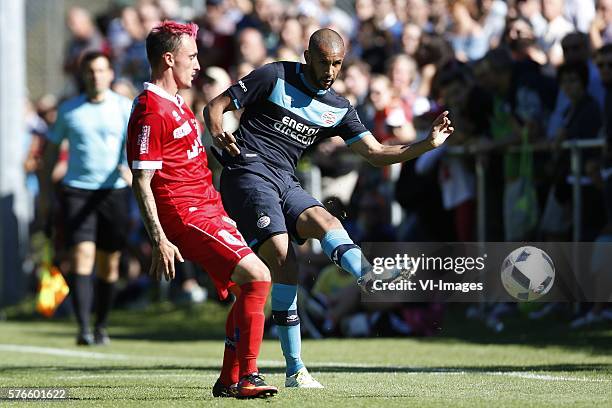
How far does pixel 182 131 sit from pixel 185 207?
43 centimetres

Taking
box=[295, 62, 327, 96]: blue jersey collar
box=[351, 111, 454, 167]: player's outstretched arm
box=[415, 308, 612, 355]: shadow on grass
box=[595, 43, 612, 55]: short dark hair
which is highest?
box=[595, 43, 612, 55]: short dark hair

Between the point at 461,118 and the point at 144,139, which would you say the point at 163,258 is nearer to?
the point at 144,139

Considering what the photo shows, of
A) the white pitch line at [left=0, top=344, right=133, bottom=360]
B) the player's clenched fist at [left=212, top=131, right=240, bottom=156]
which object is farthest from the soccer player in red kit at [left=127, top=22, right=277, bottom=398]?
the white pitch line at [left=0, top=344, right=133, bottom=360]

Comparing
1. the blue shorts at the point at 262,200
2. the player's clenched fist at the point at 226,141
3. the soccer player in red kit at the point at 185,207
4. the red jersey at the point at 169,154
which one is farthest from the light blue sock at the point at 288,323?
the player's clenched fist at the point at 226,141

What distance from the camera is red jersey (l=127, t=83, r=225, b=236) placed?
7.18 meters

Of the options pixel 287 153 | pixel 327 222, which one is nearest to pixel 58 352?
pixel 287 153

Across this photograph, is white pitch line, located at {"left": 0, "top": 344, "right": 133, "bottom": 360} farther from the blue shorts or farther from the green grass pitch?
the blue shorts

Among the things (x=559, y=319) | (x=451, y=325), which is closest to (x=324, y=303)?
(x=451, y=325)

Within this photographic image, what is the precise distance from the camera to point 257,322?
7184 millimetres

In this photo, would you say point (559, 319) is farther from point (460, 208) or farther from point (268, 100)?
point (268, 100)

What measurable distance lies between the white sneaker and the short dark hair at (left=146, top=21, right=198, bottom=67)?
201cm

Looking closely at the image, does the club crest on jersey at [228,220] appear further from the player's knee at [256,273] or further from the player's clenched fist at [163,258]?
the player's clenched fist at [163,258]

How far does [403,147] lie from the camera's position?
8.09m

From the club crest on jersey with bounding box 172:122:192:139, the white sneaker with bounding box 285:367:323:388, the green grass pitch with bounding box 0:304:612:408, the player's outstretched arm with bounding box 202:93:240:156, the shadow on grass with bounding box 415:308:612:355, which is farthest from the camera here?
the shadow on grass with bounding box 415:308:612:355
